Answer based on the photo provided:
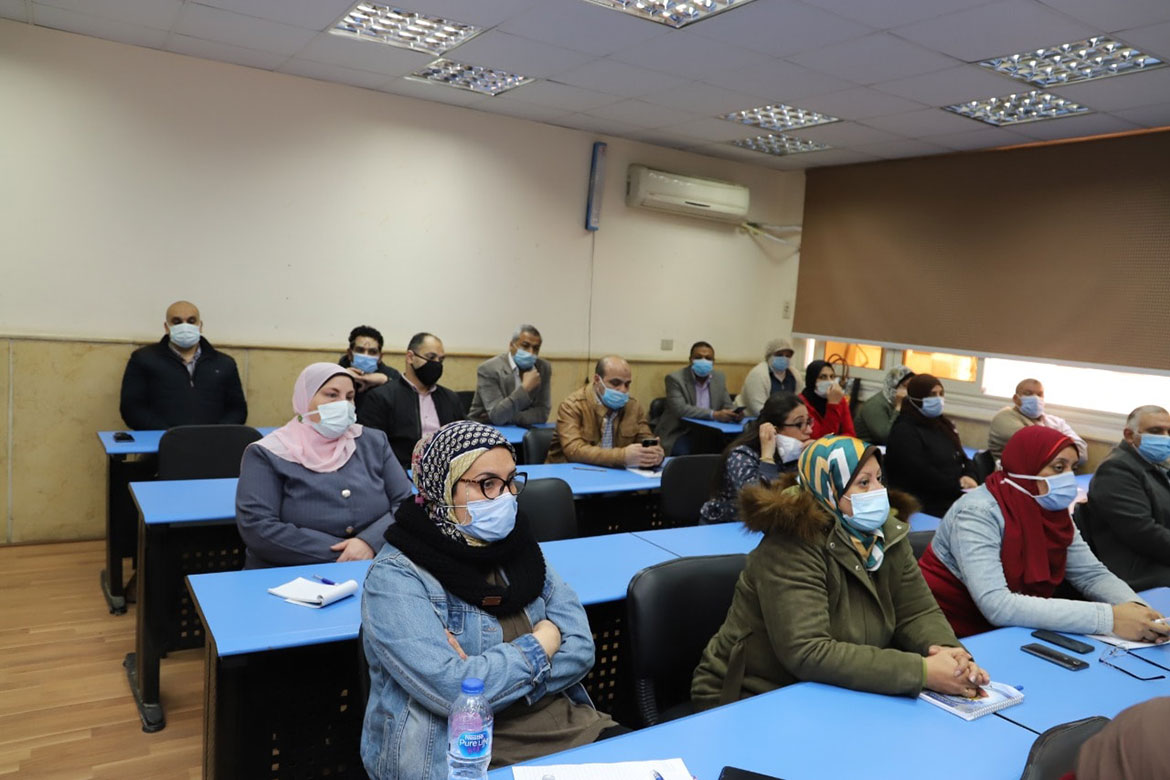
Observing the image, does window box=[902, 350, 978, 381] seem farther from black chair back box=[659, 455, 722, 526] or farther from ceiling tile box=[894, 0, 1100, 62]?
black chair back box=[659, 455, 722, 526]

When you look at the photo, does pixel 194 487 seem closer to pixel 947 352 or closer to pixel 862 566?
pixel 862 566

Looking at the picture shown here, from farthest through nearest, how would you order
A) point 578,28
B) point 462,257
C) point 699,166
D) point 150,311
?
point 699,166
point 462,257
point 150,311
point 578,28

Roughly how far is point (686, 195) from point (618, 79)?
2.20m

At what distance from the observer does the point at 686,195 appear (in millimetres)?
7043

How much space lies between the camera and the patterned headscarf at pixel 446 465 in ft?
5.79

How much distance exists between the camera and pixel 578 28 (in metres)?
4.09

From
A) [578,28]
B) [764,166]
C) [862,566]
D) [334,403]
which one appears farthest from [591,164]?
[862,566]

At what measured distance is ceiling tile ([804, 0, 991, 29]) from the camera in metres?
3.45

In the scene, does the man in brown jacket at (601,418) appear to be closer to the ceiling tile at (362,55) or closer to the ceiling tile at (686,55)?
the ceiling tile at (686,55)

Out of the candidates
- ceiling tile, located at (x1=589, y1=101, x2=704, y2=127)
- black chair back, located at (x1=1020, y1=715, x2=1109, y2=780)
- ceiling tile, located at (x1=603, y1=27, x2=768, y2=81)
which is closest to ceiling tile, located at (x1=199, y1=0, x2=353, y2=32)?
ceiling tile, located at (x1=603, y1=27, x2=768, y2=81)

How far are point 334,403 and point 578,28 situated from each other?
2461 millimetres

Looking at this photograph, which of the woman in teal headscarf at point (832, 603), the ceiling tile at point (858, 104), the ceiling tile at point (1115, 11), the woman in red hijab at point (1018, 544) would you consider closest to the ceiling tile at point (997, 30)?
the ceiling tile at point (1115, 11)

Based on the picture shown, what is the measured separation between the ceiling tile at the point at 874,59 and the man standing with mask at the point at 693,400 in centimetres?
264

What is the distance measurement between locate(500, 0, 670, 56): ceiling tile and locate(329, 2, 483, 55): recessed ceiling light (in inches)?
12.8
